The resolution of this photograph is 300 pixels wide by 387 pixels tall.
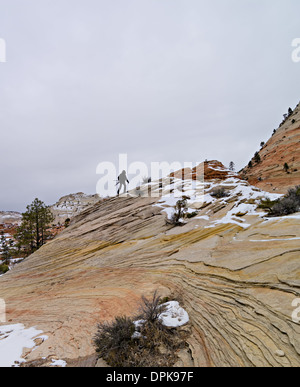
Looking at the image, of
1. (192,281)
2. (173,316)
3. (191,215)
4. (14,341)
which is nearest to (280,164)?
(191,215)

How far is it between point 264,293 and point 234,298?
0.77 metres

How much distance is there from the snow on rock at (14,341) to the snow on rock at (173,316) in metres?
3.47

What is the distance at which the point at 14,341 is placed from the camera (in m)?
5.23

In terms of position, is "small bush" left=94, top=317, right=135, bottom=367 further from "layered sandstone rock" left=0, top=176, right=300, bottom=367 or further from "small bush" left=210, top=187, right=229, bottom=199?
"small bush" left=210, top=187, right=229, bottom=199

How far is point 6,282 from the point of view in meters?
12.1

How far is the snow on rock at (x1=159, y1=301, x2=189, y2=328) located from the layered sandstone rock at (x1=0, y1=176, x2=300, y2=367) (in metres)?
0.20

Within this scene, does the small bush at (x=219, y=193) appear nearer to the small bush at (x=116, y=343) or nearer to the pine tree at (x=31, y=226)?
the small bush at (x=116, y=343)

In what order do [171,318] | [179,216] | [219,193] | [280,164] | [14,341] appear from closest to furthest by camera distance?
[171,318] → [14,341] → [179,216] → [219,193] → [280,164]

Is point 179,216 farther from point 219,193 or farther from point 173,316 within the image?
point 173,316

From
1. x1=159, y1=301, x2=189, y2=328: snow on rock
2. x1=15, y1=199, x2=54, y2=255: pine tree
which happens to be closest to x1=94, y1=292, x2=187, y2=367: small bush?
x1=159, y1=301, x2=189, y2=328: snow on rock

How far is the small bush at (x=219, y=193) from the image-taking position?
15.3 metres

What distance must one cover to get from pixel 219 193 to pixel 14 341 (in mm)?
14830
